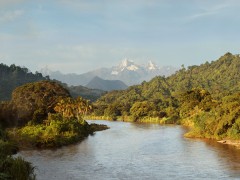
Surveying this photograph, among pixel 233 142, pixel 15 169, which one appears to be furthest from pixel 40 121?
pixel 15 169

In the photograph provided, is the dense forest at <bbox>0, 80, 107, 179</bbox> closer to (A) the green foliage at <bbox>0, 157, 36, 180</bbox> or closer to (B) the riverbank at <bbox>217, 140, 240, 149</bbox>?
(A) the green foliage at <bbox>0, 157, 36, 180</bbox>

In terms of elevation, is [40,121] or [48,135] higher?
[40,121]

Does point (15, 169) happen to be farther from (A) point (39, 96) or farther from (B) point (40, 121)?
(A) point (39, 96)

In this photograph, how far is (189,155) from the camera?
56.0 meters

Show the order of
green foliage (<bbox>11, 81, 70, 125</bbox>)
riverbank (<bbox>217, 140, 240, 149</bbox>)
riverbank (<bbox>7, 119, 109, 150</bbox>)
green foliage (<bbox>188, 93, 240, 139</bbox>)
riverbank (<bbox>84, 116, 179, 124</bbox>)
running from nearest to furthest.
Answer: riverbank (<bbox>7, 119, 109, 150</bbox>) → riverbank (<bbox>217, 140, 240, 149</bbox>) → green foliage (<bbox>188, 93, 240, 139</bbox>) → green foliage (<bbox>11, 81, 70, 125</bbox>) → riverbank (<bbox>84, 116, 179, 124</bbox>)

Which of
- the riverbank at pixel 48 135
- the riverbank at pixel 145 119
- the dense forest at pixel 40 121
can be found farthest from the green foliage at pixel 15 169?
the riverbank at pixel 145 119

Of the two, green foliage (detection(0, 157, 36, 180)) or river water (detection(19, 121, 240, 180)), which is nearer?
green foliage (detection(0, 157, 36, 180))

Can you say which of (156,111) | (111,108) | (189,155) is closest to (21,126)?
(189,155)

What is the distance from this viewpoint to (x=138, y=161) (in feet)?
168

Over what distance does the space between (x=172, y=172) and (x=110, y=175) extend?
719 centimetres

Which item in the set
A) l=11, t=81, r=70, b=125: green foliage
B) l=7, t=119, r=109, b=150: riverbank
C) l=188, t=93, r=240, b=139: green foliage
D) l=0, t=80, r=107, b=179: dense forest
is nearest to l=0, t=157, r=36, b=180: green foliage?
l=0, t=80, r=107, b=179: dense forest

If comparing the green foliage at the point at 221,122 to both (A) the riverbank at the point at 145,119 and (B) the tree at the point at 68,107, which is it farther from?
(A) the riverbank at the point at 145,119

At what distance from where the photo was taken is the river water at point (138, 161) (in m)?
41.8

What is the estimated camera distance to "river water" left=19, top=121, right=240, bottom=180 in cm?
4178
